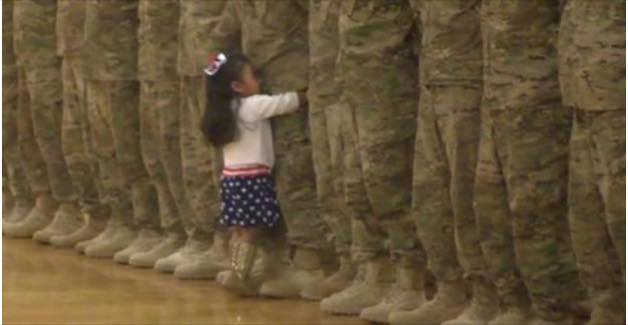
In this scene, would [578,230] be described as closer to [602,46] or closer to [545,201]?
[545,201]

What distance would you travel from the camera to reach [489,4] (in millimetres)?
4777

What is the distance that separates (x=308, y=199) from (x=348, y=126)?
21.1 inches

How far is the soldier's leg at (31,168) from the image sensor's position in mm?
8023

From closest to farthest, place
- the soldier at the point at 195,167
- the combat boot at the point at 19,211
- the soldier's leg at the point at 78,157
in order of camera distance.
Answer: the soldier at the point at 195,167 → the soldier's leg at the point at 78,157 → the combat boot at the point at 19,211

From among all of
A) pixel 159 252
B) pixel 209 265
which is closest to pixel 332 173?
pixel 209 265

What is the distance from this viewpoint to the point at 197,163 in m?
6.60

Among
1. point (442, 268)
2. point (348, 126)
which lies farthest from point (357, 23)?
point (442, 268)

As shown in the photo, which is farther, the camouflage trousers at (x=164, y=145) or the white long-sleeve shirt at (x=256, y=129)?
the camouflage trousers at (x=164, y=145)

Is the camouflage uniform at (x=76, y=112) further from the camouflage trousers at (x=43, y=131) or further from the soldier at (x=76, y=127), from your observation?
the camouflage trousers at (x=43, y=131)

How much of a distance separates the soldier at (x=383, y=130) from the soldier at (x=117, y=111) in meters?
1.78

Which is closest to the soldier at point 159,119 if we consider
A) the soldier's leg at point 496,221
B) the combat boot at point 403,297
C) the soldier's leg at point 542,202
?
the combat boot at point 403,297

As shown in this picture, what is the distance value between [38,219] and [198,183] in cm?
170

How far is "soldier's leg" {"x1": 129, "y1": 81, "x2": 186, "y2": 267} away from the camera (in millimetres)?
6922

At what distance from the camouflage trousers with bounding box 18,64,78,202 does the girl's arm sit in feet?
6.39
